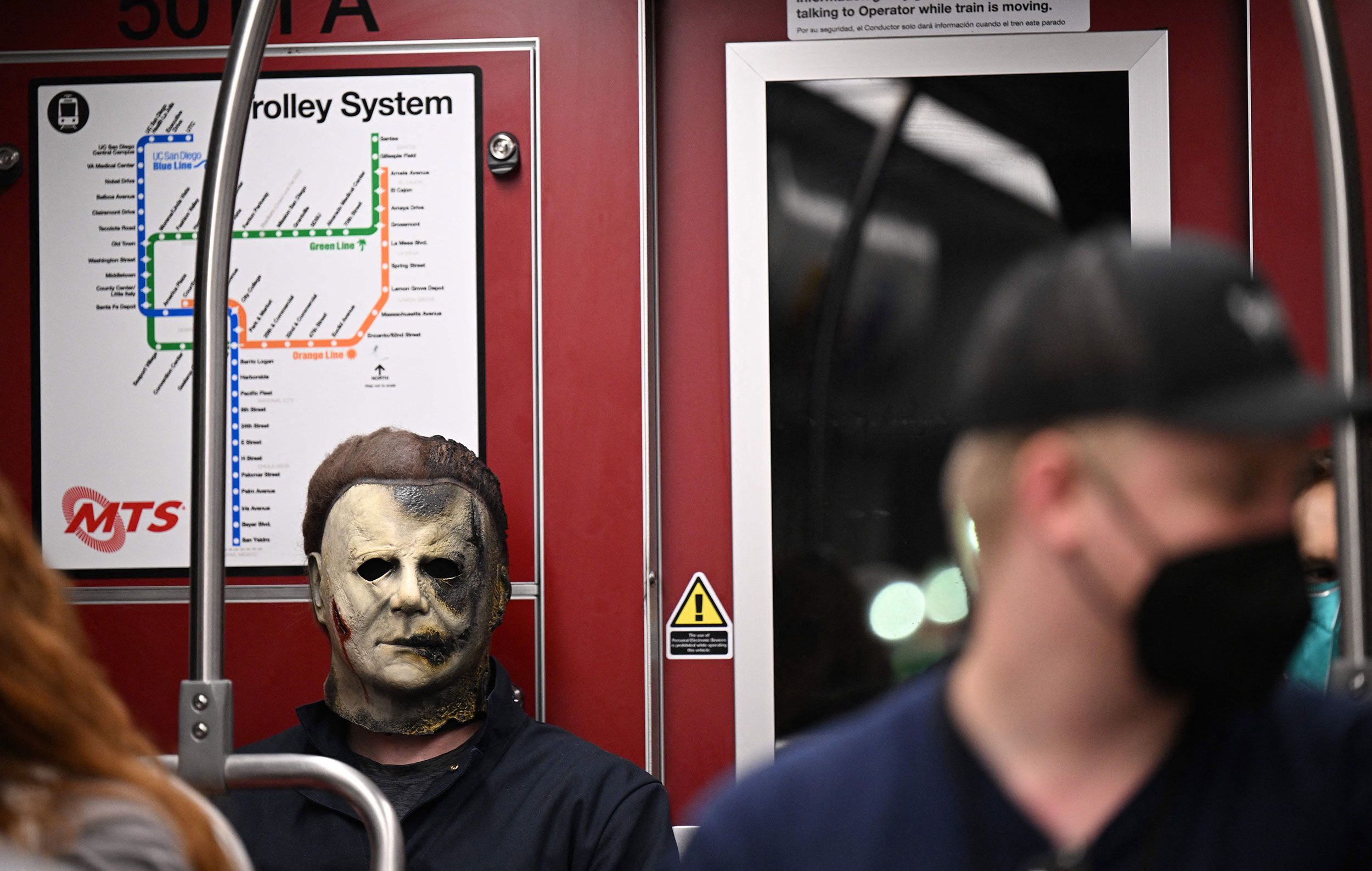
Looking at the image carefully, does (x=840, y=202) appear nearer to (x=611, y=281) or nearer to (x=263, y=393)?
(x=611, y=281)

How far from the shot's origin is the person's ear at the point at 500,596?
218 centimetres

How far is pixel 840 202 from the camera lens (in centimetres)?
248

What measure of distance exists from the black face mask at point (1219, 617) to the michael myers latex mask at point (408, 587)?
4.86 feet

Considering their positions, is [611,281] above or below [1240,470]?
above

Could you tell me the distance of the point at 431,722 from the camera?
210 cm

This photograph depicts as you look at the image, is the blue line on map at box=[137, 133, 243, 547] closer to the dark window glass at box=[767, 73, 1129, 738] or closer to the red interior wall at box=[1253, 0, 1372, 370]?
the dark window glass at box=[767, 73, 1129, 738]

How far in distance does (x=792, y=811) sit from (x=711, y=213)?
1.75 metres

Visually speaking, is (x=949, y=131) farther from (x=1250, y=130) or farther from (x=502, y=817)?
(x=502, y=817)

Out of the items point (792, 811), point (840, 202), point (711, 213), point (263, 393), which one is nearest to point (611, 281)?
point (711, 213)

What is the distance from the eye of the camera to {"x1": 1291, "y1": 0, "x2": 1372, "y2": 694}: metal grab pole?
4.31 ft

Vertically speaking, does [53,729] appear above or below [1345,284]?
below

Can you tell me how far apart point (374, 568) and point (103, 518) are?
743mm

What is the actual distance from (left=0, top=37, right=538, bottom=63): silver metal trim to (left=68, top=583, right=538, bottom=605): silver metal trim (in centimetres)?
105

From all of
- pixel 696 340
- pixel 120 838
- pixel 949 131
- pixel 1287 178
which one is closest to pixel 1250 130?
pixel 1287 178
